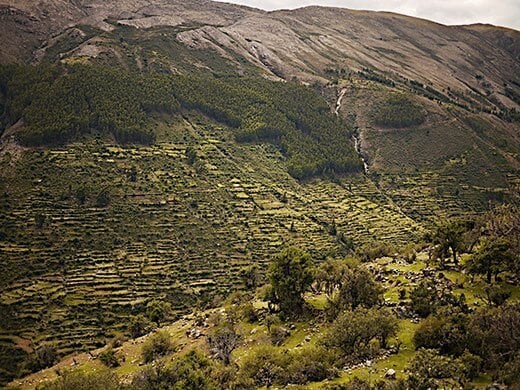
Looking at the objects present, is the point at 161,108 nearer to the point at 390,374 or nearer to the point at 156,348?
the point at 156,348

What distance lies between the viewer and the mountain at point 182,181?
8806 centimetres

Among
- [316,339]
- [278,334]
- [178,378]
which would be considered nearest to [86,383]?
[178,378]

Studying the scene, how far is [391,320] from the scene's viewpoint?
44.1 meters

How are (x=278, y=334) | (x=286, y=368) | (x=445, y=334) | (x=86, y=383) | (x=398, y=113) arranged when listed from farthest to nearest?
(x=398, y=113), (x=278, y=334), (x=286, y=368), (x=86, y=383), (x=445, y=334)

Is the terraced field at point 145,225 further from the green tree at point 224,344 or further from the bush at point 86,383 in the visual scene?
the bush at point 86,383

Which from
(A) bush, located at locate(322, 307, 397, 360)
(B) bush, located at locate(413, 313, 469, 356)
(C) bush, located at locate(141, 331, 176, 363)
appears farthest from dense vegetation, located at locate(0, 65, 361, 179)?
(B) bush, located at locate(413, 313, 469, 356)

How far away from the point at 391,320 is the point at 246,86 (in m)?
156

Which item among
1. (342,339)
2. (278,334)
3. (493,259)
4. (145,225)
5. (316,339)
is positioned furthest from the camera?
(145,225)

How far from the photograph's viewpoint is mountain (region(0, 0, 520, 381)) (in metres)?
88.1

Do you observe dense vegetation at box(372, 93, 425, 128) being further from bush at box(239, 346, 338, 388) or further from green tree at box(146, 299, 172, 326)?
bush at box(239, 346, 338, 388)

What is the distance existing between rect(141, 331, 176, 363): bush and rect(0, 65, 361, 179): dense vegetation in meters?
80.7

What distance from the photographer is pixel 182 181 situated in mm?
123500

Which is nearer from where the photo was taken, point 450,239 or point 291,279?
point 291,279

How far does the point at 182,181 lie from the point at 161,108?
40.4 metres
